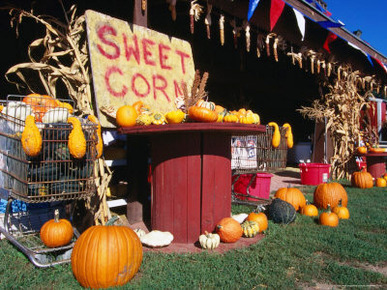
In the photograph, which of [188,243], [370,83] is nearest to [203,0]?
[188,243]

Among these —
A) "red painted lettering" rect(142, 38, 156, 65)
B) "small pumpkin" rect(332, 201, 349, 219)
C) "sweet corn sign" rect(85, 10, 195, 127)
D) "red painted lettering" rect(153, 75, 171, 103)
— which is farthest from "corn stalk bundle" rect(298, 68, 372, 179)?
"red painted lettering" rect(142, 38, 156, 65)

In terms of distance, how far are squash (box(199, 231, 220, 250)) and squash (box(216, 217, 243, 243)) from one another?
0.12 m

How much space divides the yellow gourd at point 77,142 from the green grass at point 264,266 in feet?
3.41

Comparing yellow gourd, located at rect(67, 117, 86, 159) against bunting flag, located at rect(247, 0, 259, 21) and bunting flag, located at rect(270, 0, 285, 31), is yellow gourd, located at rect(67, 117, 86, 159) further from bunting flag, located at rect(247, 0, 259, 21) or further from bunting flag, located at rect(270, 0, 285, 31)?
bunting flag, located at rect(270, 0, 285, 31)

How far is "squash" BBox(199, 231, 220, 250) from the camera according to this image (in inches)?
138

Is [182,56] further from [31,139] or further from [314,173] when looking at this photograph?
[314,173]

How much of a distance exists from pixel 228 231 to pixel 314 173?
5591mm

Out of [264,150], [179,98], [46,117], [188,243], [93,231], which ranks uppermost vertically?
[179,98]

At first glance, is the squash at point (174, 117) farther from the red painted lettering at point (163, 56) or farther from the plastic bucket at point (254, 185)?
the plastic bucket at point (254, 185)

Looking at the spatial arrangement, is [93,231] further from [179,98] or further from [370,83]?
[370,83]

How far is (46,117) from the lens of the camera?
3.00 m

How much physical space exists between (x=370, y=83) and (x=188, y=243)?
10392mm

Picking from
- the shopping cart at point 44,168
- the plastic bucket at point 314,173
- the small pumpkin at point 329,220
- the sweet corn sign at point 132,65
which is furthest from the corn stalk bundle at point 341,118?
the shopping cart at point 44,168

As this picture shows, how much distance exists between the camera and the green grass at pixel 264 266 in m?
2.70
